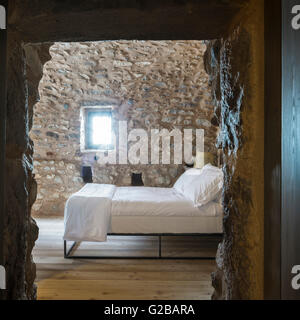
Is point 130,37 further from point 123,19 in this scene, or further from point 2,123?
point 2,123

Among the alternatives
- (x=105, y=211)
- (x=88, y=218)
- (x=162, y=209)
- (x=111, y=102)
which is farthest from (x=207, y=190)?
(x=111, y=102)

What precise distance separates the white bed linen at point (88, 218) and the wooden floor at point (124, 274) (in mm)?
289

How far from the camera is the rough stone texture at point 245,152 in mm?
901

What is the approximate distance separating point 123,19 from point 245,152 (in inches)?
27.5

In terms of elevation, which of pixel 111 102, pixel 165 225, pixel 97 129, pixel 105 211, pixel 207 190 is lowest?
pixel 165 225

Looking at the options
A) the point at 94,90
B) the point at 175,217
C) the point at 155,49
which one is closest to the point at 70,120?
the point at 94,90

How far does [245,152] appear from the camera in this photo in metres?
0.95

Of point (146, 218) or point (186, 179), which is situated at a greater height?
point (186, 179)

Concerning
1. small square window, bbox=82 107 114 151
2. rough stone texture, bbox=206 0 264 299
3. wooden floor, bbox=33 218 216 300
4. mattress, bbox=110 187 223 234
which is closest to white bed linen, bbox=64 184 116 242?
mattress, bbox=110 187 223 234

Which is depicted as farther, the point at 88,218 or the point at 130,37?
the point at 88,218

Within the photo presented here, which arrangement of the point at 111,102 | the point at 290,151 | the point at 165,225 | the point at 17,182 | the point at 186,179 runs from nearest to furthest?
1. the point at 290,151
2. the point at 17,182
3. the point at 165,225
4. the point at 186,179
5. the point at 111,102

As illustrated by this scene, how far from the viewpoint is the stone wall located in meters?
4.91

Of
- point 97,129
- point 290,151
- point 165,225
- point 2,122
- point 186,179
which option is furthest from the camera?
point 97,129
